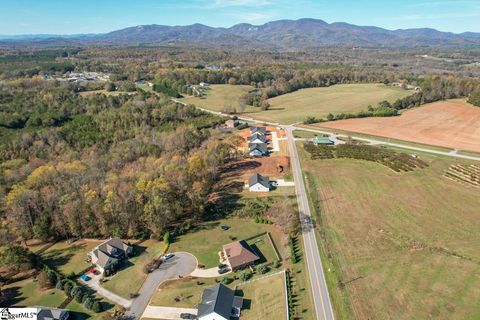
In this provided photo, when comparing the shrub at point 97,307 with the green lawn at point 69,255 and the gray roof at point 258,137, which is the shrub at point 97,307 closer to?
the green lawn at point 69,255

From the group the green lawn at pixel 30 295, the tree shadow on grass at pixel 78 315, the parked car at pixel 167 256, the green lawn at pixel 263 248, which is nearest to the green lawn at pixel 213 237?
the parked car at pixel 167 256

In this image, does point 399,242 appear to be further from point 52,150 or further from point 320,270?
point 52,150

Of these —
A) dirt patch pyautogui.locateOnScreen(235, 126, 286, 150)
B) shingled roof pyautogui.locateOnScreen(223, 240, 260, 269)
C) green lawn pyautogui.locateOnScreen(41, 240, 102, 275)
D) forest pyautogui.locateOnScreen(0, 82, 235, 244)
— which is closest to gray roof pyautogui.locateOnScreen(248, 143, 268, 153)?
dirt patch pyautogui.locateOnScreen(235, 126, 286, 150)

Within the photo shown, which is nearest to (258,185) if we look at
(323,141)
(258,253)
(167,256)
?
(258,253)

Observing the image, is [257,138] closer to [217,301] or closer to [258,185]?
[258,185]

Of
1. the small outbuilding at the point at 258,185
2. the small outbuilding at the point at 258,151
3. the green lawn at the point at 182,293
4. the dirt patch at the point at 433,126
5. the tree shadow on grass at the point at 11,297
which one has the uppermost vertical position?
the dirt patch at the point at 433,126

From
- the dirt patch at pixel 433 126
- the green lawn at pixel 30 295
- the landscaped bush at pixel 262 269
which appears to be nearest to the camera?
the green lawn at pixel 30 295

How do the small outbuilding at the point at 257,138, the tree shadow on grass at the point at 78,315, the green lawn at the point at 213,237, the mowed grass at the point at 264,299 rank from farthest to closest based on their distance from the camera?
the small outbuilding at the point at 257,138 → the green lawn at the point at 213,237 → the tree shadow on grass at the point at 78,315 → the mowed grass at the point at 264,299
